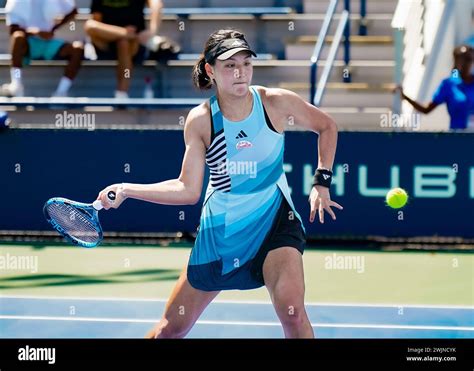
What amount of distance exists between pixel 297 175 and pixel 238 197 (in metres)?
5.24

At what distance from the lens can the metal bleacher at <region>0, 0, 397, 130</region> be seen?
537 inches

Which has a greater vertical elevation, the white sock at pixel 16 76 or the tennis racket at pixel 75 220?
the white sock at pixel 16 76

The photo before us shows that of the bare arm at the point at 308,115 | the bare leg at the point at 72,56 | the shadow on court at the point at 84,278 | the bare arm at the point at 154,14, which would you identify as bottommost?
the shadow on court at the point at 84,278

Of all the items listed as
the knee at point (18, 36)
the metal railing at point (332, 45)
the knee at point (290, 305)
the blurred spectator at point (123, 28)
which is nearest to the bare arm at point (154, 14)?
the blurred spectator at point (123, 28)

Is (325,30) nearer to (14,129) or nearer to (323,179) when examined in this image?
(14,129)

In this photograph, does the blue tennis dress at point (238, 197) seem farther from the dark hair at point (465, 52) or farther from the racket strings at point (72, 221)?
the dark hair at point (465, 52)

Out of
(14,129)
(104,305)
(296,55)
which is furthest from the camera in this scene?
(296,55)

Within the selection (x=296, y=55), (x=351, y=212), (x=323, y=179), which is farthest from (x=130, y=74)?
(x=323, y=179)

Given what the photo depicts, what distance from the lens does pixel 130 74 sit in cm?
1349

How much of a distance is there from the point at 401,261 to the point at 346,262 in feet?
1.73

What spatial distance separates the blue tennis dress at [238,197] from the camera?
19.8 ft

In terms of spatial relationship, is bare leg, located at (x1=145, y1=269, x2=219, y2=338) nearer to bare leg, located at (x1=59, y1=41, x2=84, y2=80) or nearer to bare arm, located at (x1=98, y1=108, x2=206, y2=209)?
bare arm, located at (x1=98, y1=108, x2=206, y2=209)

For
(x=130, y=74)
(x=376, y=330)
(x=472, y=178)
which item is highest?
(x=130, y=74)

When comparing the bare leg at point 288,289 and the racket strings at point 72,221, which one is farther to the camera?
the racket strings at point 72,221
